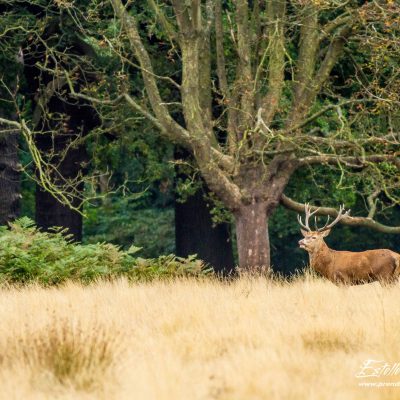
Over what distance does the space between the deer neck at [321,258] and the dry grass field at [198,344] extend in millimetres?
2212

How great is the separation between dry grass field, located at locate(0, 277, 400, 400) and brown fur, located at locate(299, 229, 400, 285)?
1710 millimetres

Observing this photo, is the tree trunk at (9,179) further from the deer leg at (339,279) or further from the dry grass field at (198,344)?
the dry grass field at (198,344)

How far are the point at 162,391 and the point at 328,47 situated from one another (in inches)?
500

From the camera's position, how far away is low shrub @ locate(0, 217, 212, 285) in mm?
16984

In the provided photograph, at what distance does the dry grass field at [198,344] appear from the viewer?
8781 mm

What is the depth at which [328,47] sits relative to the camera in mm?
20297

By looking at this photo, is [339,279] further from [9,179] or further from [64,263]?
[9,179]

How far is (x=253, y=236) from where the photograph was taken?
19.6 metres

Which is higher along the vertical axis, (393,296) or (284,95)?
(284,95)

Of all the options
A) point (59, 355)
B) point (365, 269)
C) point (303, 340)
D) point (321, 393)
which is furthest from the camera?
point (365, 269)

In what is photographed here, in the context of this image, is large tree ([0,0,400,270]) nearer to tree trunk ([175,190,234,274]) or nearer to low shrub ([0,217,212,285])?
low shrub ([0,217,212,285])

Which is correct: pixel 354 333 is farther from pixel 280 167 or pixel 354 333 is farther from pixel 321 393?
pixel 280 167

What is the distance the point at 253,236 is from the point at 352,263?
3.41 metres

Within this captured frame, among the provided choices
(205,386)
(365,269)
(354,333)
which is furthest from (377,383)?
(365,269)
